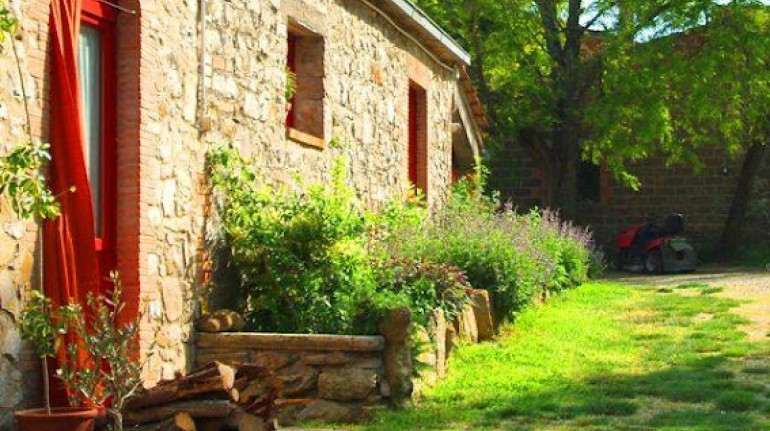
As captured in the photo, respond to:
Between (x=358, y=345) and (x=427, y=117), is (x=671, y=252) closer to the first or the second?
(x=427, y=117)

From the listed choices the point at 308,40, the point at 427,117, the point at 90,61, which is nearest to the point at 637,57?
the point at 427,117

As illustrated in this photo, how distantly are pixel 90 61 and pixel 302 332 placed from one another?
2468 mm

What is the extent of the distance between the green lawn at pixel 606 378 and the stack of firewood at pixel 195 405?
1177mm

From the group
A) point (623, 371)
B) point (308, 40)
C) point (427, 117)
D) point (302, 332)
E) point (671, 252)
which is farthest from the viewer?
point (671, 252)

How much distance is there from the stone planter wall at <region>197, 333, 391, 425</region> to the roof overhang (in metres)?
5.17

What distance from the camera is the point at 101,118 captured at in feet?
24.8

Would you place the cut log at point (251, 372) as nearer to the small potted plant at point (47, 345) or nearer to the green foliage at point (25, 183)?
the small potted plant at point (47, 345)

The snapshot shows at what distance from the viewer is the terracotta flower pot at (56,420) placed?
599 cm

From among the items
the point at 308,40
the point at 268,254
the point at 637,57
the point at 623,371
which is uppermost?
the point at 637,57

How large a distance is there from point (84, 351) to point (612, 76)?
18581 mm

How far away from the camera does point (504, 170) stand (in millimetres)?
27609

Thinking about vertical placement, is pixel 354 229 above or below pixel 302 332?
above

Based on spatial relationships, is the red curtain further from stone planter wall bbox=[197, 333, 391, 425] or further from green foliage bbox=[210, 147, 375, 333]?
green foliage bbox=[210, 147, 375, 333]

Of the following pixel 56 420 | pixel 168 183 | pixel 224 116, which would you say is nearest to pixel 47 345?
pixel 56 420
